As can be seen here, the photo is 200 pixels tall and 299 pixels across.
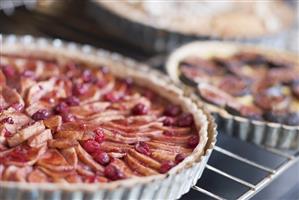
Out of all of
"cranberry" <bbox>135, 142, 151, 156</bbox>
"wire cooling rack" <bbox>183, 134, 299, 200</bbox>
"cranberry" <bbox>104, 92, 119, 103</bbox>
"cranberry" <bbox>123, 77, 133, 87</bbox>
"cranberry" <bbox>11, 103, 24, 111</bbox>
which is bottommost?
"wire cooling rack" <bbox>183, 134, 299, 200</bbox>

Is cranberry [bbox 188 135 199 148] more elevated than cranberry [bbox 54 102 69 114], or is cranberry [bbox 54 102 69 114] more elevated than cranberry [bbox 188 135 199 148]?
cranberry [bbox 188 135 199 148]

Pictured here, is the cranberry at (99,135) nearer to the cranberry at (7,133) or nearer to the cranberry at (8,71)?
the cranberry at (7,133)

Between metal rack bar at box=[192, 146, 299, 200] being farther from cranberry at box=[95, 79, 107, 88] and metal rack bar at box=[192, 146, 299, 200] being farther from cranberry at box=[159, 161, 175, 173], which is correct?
cranberry at box=[95, 79, 107, 88]

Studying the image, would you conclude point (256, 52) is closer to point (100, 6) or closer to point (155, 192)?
point (100, 6)

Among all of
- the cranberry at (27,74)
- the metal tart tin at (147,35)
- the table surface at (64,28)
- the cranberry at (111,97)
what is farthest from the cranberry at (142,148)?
the table surface at (64,28)

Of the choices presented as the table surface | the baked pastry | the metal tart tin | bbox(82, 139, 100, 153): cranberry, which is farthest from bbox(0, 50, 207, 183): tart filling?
the table surface

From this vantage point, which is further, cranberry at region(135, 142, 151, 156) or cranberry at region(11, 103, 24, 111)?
cranberry at region(11, 103, 24, 111)

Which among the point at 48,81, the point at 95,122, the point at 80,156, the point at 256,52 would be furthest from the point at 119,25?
the point at 80,156
